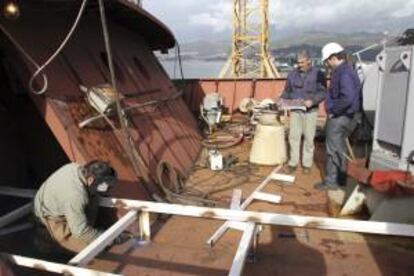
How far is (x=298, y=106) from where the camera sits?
7.10 m

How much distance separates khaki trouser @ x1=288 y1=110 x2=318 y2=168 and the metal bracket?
8.52ft

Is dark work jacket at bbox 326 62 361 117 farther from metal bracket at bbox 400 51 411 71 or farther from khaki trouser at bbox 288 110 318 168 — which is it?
metal bracket at bbox 400 51 411 71

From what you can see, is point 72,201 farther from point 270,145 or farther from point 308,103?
point 270,145

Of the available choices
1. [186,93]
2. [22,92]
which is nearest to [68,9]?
[22,92]

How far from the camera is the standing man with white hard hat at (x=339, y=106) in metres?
5.95

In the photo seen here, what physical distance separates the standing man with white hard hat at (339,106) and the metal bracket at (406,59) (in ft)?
4.20

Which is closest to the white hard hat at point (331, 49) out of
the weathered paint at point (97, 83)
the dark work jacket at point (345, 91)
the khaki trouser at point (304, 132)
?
the dark work jacket at point (345, 91)

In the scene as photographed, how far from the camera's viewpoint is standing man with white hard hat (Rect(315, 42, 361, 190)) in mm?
5949

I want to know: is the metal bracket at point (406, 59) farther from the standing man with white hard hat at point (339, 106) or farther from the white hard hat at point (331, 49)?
the white hard hat at point (331, 49)

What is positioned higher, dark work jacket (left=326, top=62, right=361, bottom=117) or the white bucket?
dark work jacket (left=326, top=62, right=361, bottom=117)

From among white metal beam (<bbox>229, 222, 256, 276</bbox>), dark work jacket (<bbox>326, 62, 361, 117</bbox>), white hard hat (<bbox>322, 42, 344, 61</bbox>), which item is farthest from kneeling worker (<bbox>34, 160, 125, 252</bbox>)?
white hard hat (<bbox>322, 42, 344, 61</bbox>)

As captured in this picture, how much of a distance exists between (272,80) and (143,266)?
870cm

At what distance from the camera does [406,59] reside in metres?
4.59

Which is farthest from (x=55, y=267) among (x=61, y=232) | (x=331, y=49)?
(x=331, y=49)
